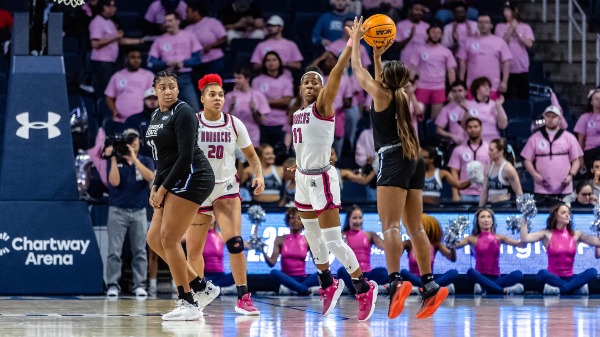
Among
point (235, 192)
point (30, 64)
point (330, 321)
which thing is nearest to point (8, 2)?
point (30, 64)

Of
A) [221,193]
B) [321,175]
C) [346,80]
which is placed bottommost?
[221,193]

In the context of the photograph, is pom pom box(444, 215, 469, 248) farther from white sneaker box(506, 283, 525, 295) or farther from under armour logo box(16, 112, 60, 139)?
under armour logo box(16, 112, 60, 139)

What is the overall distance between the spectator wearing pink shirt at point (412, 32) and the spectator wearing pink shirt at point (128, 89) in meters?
4.22

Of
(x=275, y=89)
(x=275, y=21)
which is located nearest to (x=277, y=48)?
(x=275, y=21)

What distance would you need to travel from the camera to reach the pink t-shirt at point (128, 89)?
17.0 m

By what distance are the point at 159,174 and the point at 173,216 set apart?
0.43 metres

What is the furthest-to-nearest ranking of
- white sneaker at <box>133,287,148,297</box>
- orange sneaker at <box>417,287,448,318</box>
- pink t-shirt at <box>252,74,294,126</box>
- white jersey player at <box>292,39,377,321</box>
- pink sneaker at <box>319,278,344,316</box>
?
pink t-shirt at <box>252,74,294,126</box> < white sneaker at <box>133,287,148,297</box> < pink sneaker at <box>319,278,344,316</box> < white jersey player at <box>292,39,377,321</box> < orange sneaker at <box>417,287,448,318</box>

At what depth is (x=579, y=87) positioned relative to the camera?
20297 millimetres

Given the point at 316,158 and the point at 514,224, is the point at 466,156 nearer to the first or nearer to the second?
the point at 514,224

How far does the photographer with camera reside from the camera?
1413cm

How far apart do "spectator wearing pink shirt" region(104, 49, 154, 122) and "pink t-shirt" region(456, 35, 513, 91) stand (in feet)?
16.9

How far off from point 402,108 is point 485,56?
27.7ft

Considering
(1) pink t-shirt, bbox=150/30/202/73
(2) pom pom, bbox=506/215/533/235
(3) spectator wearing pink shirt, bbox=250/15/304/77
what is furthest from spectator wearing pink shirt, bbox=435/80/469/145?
(1) pink t-shirt, bbox=150/30/202/73

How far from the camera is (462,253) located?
14844 mm
